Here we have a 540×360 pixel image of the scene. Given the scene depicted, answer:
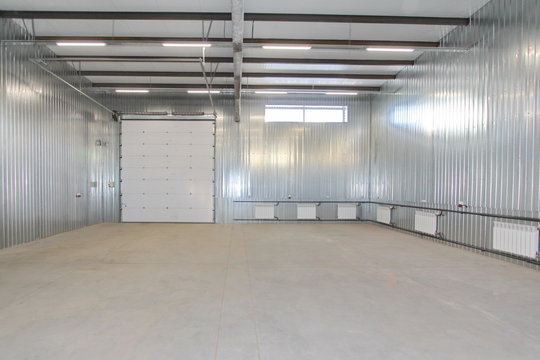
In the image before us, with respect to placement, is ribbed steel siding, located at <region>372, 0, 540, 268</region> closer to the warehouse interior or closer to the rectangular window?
the warehouse interior

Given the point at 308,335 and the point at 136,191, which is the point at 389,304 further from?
the point at 136,191

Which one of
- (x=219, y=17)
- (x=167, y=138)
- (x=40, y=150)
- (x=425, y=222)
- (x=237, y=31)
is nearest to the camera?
(x=237, y=31)

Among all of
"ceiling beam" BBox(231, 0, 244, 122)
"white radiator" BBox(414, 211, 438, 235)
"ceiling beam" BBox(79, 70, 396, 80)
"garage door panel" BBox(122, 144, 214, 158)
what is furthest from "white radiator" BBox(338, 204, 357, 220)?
"ceiling beam" BBox(231, 0, 244, 122)

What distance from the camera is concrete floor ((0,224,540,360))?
301cm

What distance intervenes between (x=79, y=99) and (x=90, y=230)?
504 cm

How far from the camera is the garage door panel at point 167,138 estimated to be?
13.6m

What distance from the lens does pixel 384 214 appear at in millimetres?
12203

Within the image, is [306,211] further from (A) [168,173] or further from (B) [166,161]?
(B) [166,161]

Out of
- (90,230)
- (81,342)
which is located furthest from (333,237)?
(90,230)

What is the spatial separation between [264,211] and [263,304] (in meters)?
9.22

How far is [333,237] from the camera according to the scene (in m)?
9.92

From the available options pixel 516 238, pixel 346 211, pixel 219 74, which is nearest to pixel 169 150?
pixel 219 74

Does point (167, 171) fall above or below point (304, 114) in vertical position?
below

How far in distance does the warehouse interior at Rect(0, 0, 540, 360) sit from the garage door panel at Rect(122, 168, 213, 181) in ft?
0.21
